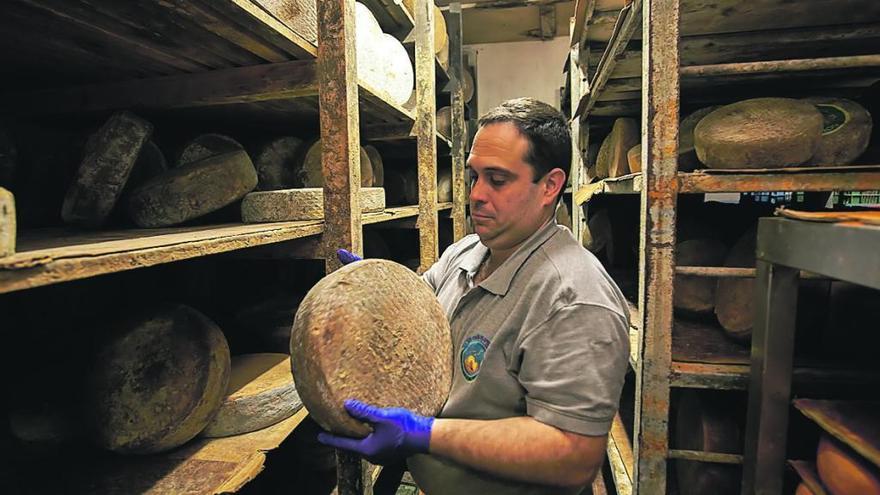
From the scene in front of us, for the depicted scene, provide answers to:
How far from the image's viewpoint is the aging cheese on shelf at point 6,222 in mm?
669

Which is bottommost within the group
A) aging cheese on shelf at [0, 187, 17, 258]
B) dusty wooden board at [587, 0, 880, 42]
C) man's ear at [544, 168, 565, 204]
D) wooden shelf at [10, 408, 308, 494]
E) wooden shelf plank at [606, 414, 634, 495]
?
wooden shelf plank at [606, 414, 634, 495]

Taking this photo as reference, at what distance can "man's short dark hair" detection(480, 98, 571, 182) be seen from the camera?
4.07 feet

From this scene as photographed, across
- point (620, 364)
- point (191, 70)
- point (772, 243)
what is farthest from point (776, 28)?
point (191, 70)

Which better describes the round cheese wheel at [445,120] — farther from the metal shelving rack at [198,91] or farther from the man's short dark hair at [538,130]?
the man's short dark hair at [538,130]

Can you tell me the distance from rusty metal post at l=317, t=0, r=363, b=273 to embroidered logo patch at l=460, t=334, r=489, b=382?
63cm

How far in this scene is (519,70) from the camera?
235 inches

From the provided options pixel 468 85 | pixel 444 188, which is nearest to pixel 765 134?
pixel 444 188

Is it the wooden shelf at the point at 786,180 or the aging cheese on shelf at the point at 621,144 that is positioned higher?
the aging cheese on shelf at the point at 621,144

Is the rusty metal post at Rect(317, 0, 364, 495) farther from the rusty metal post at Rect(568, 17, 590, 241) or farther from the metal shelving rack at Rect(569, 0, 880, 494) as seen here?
the rusty metal post at Rect(568, 17, 590, 241)

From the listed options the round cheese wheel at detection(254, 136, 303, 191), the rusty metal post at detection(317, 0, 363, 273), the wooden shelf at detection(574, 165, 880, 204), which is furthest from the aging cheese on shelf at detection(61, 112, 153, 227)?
the wooden shelf at detection(574, 165, 880, 204)

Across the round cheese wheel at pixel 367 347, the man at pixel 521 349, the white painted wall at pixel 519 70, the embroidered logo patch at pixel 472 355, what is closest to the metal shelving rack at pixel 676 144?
the man at pixel 521 349

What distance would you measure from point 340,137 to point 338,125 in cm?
4

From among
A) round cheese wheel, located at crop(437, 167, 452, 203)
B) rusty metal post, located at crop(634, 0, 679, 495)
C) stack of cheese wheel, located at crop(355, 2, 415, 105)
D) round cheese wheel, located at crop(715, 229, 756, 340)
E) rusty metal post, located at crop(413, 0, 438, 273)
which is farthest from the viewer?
round cheese wheel, located at crop(437, 167, 452, 203)

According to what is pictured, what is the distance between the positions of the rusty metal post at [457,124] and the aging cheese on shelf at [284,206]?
270 cm
